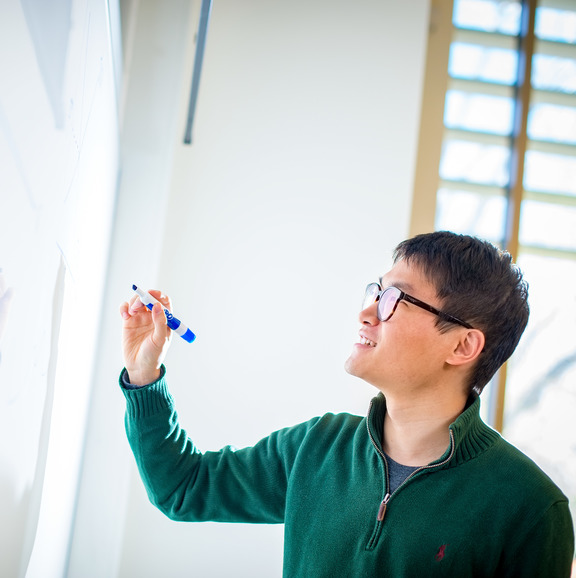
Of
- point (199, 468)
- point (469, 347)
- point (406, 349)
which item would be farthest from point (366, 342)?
point (199, 468)

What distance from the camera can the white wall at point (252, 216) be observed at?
1987 mm

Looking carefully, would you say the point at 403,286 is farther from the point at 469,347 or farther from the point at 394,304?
the point at 469,347

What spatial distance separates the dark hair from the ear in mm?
19

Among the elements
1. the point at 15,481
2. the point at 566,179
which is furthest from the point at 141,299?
the point at 566,179

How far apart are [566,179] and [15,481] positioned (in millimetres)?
2503

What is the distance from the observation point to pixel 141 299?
1.22 metres

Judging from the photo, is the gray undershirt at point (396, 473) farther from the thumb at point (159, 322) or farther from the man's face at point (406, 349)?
the thumb at point (159, 322)

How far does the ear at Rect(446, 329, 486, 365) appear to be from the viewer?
134 centimetres

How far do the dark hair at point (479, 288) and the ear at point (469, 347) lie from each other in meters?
0.02

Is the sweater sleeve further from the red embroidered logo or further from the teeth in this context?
the red embroidered logo

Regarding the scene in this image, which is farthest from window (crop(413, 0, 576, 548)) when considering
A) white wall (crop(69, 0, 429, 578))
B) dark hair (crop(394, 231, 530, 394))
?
dark hair (crop(394, 231, 530, 394))

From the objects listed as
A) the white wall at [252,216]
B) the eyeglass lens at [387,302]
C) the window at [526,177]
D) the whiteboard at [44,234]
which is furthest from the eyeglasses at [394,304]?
the window at [526,177]

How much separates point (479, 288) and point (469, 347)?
0.12 meters

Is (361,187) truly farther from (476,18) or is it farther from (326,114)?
(476,18)
